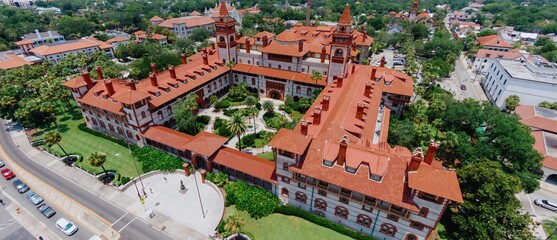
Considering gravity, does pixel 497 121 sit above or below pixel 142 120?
above

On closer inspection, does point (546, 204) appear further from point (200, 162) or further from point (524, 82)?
point (200, 162)

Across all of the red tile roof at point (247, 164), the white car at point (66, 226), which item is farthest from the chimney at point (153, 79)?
the white car at point (66, 226)

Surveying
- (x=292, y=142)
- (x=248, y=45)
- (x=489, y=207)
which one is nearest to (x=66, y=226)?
(x=292, y=142)

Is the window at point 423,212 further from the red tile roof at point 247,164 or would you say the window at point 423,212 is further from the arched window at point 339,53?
the arched window at point 339,53

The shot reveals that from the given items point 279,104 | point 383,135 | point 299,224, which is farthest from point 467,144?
point 279,104

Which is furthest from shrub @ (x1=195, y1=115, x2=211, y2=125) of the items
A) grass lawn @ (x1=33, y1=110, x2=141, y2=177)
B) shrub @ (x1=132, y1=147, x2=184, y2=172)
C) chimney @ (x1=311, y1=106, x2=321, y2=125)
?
chimney @ (x1=311, y1=106, x2=321, y2=125)

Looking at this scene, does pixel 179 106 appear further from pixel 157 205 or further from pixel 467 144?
pixel 467 144
